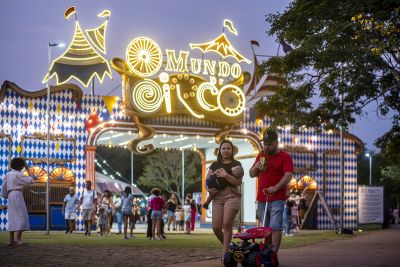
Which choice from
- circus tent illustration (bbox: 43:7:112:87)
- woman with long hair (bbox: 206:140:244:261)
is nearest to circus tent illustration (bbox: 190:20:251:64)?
circus tent illustration (bbox: 43:7:112:87)

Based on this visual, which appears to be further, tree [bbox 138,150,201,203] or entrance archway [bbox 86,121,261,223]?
tree [bbox 138,150,201,203]

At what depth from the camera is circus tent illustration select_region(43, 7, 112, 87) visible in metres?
28.4

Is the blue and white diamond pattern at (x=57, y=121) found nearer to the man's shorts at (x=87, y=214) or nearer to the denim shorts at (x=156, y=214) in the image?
the man's shorts at (x=87, y=214)

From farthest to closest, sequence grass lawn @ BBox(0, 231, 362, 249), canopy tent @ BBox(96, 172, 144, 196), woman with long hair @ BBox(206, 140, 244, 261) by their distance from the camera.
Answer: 1. canopy tent @ BBox(96, 172, 144, 196)
2. grass lawn @ BBox(0, 231, 362, 249)
3. woman with long hair @ BBox(206, 140, 244, 261)

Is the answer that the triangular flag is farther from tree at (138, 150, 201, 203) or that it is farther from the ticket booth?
tree at (138, 150, 201, 203)

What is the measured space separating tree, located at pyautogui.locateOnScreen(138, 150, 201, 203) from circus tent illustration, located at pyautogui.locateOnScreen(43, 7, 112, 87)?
34.9m

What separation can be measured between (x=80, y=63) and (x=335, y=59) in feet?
41.5

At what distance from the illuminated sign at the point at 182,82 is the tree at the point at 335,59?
691 cm

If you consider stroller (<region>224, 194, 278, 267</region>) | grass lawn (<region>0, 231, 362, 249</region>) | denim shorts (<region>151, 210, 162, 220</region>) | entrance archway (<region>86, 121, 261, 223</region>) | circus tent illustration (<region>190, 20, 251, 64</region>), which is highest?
circus tent illustration (<region>190, 20, 251, 64</region>)

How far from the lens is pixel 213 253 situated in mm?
14492

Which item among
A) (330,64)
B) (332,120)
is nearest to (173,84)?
(332,120)

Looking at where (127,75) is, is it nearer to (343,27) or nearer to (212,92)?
(212,92)

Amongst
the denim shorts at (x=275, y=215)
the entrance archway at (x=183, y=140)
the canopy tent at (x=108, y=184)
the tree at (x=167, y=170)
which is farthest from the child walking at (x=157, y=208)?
the tree at (x=167, y=170)

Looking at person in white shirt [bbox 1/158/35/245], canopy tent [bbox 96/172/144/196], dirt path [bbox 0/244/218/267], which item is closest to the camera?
dirt path [bbox 0/244/218/267]
